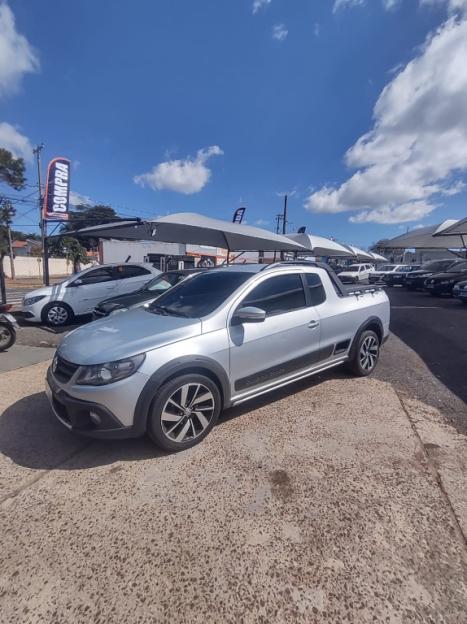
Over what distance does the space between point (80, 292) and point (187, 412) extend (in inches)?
266

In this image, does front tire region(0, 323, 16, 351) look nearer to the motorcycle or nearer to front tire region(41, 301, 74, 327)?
the motorcycle

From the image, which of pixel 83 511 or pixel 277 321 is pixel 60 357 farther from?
pixel 277 321

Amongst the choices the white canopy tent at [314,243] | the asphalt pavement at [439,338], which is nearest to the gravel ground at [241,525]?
the asphalt pavement at [439,338]

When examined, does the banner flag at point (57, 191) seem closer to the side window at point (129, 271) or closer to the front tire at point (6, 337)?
the side window at point (129, 271)

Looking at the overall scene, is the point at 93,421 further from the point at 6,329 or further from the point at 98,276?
the point at 98,276

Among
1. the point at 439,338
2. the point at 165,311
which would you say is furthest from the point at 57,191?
the point at 439,338

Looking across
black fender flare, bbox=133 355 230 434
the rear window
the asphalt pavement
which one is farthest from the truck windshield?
the rear window

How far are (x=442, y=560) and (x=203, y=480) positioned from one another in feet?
5.03

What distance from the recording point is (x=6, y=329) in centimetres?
561

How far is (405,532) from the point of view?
1890 mm

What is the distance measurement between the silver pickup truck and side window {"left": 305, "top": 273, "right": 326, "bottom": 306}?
15 millimetres

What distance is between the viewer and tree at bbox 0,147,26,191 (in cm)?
2508

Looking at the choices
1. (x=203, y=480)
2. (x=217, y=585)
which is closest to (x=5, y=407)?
(x=203, y=480)

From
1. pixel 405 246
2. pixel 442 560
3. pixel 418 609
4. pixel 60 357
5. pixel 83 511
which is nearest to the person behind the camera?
pixel 418 609
